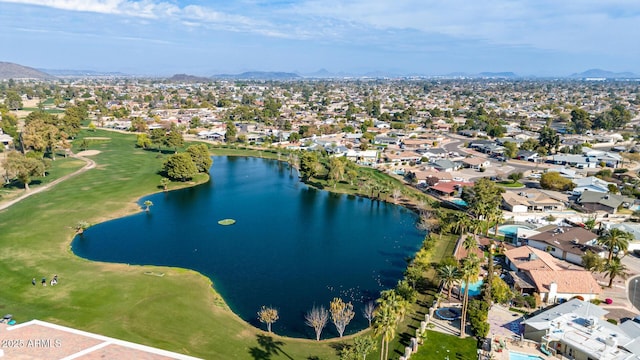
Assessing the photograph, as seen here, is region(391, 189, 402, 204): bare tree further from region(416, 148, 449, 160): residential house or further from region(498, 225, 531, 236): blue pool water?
region(416, 148, 449, 160): residential house

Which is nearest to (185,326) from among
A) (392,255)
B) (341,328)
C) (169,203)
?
(341,328)

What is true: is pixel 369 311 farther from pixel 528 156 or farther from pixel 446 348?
pixel 528 156

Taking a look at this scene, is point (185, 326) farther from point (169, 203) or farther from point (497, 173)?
point (497, 173)

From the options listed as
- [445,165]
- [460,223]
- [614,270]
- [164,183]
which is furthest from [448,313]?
[445,165]

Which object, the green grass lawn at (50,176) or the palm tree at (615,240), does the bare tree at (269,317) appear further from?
the green grass lawn at (50,176)

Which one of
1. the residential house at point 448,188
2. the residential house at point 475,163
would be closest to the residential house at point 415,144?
the residential house at point 475,163

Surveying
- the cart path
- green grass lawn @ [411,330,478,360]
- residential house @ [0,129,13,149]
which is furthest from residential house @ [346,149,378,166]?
residential house @ [0,129,13,149]
